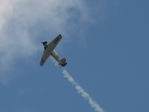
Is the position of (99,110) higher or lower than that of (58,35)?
lower

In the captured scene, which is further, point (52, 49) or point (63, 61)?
point (63, 61)

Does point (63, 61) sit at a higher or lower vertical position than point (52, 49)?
lower

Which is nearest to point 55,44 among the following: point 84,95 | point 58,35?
point 58,35

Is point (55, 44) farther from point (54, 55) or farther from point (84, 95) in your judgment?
point (84, 95)

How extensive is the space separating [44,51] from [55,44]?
518 cm

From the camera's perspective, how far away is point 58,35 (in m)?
196

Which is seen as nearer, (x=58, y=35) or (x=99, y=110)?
(x=99, y=110)

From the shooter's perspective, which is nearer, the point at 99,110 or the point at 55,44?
the point at 99,110

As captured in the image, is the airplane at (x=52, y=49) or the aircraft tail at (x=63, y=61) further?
the aircraft tail at (x=63, y=61)

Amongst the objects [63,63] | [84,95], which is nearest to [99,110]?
[84,95]

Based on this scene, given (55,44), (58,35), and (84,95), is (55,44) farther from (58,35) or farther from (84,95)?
(84,95)

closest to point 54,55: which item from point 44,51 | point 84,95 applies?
point 44,51

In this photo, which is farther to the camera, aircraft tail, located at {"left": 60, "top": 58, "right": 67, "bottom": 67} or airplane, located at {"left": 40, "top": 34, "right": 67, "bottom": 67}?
aircraft tail, located at {"left": 60, "top": 58, "right": 67, "bottom": 67}

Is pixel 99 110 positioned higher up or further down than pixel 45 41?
further down
